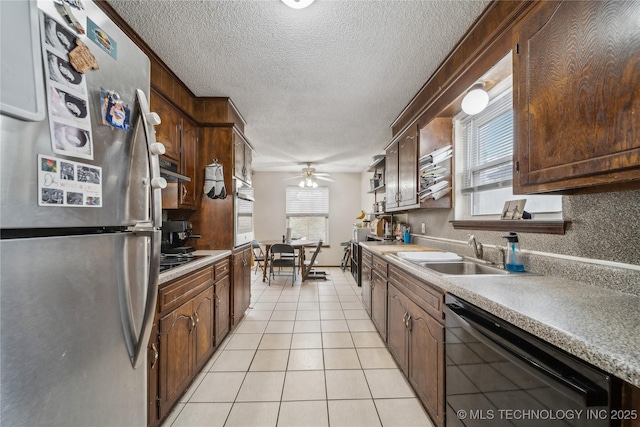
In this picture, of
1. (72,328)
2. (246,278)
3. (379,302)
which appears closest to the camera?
(72,328)

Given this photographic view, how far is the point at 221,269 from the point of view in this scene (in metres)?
2.46

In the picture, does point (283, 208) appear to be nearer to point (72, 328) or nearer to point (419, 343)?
point (419, 343)

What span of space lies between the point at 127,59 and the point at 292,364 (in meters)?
2.29

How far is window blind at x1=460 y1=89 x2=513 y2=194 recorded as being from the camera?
1.86 metres

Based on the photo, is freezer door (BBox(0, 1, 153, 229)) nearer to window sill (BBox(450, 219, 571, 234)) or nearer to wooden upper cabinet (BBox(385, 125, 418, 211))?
window sill (BBox(450, 219, 571, 234))

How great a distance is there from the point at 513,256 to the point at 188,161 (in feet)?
9.37

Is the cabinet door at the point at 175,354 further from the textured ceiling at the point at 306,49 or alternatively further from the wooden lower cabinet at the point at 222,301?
the textured ceiling at the point at 306,49

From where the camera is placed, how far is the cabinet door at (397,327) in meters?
1.87

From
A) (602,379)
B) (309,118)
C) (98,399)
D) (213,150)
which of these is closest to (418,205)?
(309,118)

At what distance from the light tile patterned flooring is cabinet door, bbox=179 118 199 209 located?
1488 mm

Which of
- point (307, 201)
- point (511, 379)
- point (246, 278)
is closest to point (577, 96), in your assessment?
point (511, 379)

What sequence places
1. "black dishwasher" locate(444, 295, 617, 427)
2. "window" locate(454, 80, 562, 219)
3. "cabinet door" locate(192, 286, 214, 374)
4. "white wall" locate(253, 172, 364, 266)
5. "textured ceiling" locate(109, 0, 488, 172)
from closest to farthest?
"black dishwasher" locate(444, 295, 617, 427), "textured ceiling" locate(109, 0, 488, 172), "window" locate(454, 80, 562, 219), "cabinet door" locate(192, 286, 214, 374), "white wall" locate(253, 172, 364, 266)

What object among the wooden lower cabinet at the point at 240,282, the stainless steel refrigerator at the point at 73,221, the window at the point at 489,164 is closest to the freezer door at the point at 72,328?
the stainless steel refrigerator at the point at 73,221

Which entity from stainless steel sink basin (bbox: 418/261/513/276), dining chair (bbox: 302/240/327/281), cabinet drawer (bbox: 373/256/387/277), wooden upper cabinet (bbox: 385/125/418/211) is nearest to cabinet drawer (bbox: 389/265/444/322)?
stainless steel sink basin (bbox: 418/261/513/276)
